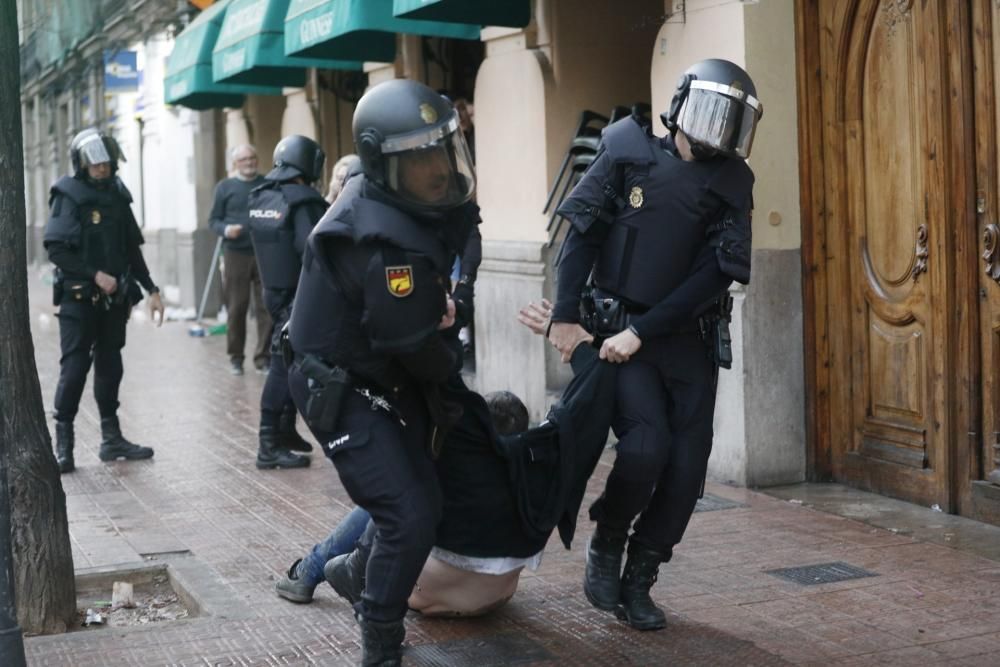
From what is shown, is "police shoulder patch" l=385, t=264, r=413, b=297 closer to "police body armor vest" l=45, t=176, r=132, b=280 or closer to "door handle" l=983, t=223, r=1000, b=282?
"door handle" l=983, t=223, r=1000, b=282

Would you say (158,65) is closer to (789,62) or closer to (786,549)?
(789,62)

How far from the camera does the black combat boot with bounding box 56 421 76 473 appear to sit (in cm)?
904

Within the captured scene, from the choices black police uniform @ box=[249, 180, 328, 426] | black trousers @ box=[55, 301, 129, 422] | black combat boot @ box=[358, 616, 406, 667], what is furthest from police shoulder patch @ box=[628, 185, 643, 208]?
black trousers @ box=[55, 301, 129, 422]

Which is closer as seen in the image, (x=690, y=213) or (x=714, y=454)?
(x=690, y=213)

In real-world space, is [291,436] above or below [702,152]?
below

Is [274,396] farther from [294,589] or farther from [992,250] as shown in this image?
[992,250]

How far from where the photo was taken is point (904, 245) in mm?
7180

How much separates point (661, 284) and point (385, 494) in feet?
4.35

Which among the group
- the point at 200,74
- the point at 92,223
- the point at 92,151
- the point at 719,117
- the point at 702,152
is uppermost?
the point at 200,74

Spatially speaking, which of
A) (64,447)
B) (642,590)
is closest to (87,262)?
(64,447)

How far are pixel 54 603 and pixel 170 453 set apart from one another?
4.13 m

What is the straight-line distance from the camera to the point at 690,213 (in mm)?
5141

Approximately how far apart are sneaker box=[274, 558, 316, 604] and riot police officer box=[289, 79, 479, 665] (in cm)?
106

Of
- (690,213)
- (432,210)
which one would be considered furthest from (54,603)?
(690,213)
